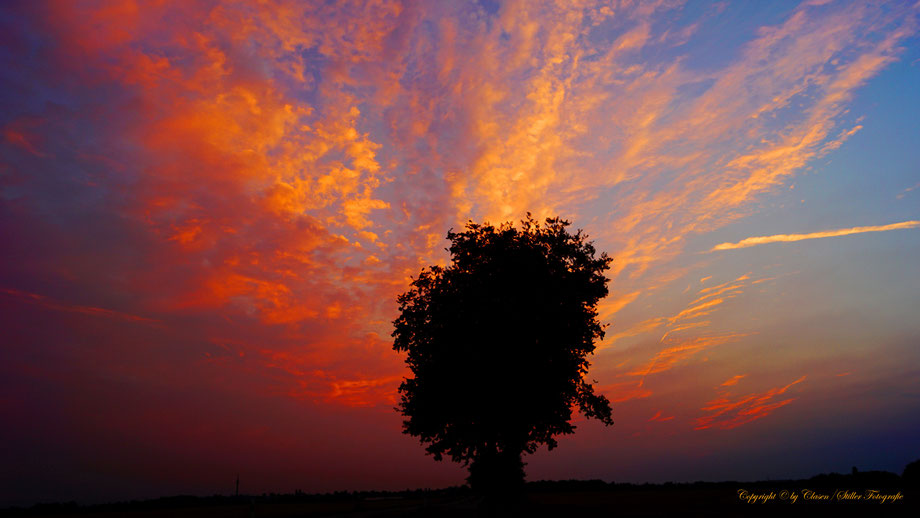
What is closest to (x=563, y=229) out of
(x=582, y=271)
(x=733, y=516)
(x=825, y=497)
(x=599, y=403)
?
(x=582, y=271)

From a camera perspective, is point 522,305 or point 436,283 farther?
point 436,283

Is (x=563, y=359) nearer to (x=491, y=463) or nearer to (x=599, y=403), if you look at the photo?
(x=599, y=403)

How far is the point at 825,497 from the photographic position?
4288cm

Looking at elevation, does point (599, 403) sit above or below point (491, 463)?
above

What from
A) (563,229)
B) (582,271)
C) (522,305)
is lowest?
(522,305)

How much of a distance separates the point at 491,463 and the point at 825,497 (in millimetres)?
27023

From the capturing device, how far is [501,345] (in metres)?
36.2

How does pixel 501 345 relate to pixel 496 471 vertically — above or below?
above

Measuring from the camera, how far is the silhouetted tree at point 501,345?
3631cm

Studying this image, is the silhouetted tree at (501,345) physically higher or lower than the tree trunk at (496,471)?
higher

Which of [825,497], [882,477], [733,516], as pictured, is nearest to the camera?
[733,516]

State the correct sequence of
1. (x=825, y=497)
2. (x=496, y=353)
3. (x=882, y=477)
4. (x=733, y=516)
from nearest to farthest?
(x=733, y=516) → (x=496, y=353) → (x=825, y=497) → (x=882, y=477)

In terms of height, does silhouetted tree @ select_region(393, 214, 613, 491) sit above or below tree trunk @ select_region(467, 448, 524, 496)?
above

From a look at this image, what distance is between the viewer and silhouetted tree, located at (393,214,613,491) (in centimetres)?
3631
